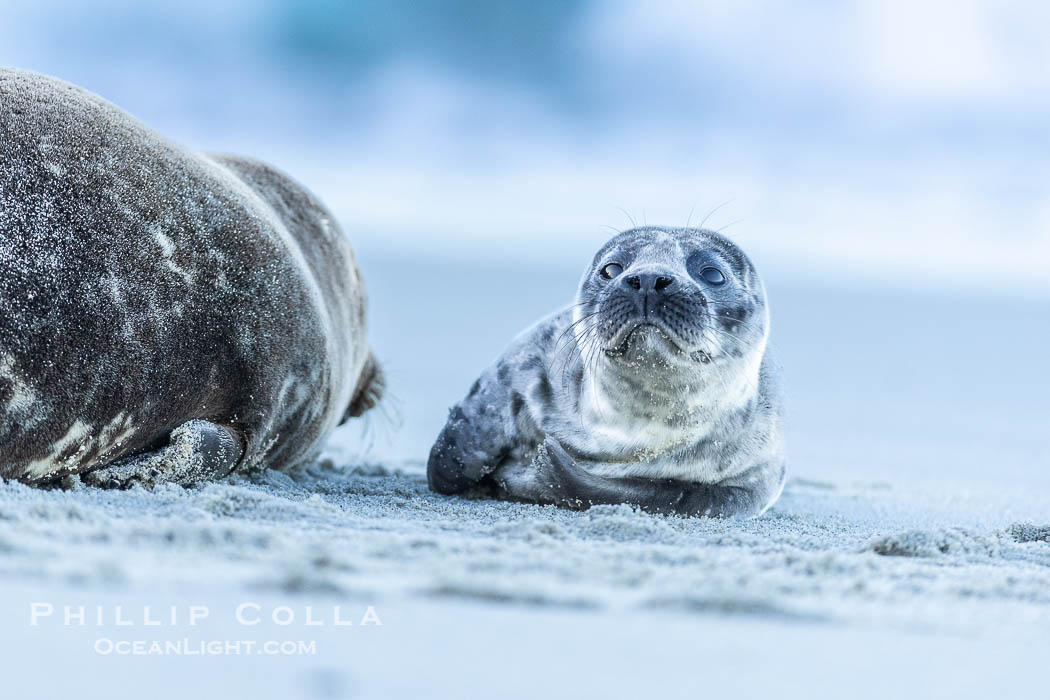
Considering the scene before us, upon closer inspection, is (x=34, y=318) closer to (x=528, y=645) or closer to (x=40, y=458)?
(x=40, y=458)

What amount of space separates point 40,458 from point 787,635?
71.9 inches

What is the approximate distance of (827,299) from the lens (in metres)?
14.0

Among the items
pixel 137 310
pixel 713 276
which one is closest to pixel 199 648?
pixel 137 310

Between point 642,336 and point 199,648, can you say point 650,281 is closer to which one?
point 642,336

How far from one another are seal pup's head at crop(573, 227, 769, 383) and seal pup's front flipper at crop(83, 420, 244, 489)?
1.01 metres

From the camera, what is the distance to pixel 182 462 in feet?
10.3

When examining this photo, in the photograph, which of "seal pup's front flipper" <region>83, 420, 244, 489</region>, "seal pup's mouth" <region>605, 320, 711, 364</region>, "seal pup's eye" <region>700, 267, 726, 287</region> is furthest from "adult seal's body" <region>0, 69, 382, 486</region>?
"seal pup's eye" <region>700, 267, 726, 287</region>

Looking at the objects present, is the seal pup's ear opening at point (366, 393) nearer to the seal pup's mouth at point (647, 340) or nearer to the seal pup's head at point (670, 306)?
the seal pup's head at point (670, 306)

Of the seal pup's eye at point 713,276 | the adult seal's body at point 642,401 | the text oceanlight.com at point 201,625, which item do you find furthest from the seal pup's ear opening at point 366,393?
the text oceanlight.com at point 201,625

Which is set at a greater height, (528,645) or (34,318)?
(34,318)

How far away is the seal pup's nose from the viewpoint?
3.13m

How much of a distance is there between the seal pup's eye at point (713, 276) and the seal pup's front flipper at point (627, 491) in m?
0.56

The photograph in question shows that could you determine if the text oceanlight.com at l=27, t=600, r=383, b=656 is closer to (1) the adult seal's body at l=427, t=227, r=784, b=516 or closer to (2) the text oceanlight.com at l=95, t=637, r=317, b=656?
(2) the text oceanlight.com at l=95, t=637, r=317, b=656

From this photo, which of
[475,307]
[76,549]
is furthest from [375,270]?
[76,549]
